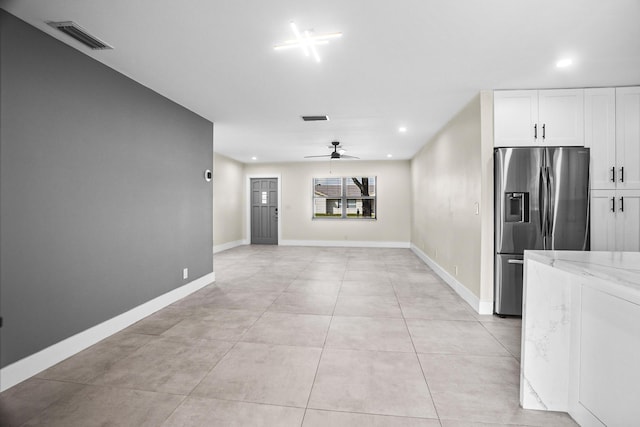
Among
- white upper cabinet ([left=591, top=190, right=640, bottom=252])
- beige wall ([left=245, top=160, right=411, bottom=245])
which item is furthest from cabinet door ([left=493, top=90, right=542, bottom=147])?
beige wall ([left=245, top=160, right=411, bottom=245])

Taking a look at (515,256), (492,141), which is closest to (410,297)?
(515,256)

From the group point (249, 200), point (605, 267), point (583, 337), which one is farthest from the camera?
point (249, 200)

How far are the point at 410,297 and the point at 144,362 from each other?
10.4 feet

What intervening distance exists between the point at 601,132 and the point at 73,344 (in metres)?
5.69

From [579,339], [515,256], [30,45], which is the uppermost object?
[30,45]

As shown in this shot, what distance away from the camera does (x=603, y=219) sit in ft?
10.7

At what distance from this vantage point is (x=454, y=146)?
4457mm

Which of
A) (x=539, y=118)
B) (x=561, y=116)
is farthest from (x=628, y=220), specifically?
(x=539, y=118)

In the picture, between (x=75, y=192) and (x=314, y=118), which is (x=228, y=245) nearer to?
(x=314, y=118)

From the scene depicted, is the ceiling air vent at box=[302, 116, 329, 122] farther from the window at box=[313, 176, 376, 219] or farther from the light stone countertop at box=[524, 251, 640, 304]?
the window at box=[313, 176, 376, 219]

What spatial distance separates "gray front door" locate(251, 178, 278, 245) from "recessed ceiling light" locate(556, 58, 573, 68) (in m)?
7.45

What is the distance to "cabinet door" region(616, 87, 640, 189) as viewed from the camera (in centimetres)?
325

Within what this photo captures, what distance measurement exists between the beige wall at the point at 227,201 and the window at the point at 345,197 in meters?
2.36

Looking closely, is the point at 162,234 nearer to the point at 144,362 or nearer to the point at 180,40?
the point at 144,362
